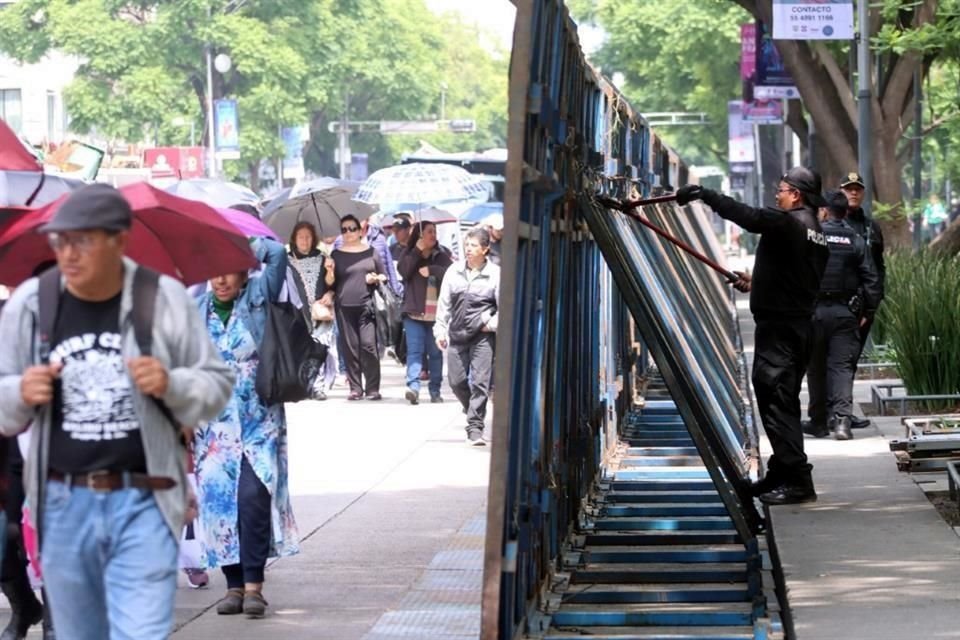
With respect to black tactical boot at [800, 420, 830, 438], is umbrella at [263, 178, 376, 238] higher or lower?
higher

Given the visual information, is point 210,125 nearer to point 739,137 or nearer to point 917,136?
point 739,137

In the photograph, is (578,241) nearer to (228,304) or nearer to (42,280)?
(228,304)

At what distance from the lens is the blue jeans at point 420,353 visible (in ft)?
65.8

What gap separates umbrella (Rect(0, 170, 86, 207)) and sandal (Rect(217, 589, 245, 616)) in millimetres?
1797

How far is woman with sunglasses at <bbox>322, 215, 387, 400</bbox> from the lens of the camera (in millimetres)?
20422

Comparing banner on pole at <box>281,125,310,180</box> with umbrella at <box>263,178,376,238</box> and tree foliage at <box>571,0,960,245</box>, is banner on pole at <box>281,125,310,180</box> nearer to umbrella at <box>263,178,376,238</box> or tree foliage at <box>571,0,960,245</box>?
tree foliage at <box>571,0,960,245</box>

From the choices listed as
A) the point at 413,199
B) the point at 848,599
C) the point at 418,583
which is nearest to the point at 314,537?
the point at 418,583

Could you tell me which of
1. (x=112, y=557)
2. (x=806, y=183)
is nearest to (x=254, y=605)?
(x=112, y=557)

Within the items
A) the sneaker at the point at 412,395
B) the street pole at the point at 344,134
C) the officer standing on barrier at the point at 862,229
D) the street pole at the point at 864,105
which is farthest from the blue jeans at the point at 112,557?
the street pole at the point at 344,134

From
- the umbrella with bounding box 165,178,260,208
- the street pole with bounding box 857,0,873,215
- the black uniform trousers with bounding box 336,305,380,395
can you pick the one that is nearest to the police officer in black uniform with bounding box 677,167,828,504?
the umbrella with bounding box 165,178,260,208

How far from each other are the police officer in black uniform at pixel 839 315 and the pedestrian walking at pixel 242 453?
604 cm

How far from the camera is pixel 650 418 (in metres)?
15.7

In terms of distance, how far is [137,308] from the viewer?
Result: 5500mm

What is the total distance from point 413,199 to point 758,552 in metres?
19.7
